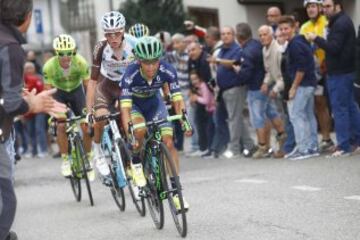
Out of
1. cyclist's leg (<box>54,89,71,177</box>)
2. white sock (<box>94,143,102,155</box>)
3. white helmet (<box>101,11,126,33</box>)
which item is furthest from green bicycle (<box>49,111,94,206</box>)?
white helmet (<box>101,11,126,33</box>)

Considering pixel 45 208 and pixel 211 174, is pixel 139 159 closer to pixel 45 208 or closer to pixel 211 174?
pixel 45 208

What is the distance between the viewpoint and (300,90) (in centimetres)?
1412

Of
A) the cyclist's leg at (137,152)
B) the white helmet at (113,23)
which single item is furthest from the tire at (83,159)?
the cyclist's leg at (137,152)

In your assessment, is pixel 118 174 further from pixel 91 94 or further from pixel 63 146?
pixel 63 146

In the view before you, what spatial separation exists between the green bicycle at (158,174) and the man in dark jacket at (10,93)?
229cm

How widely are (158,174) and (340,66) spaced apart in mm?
5377

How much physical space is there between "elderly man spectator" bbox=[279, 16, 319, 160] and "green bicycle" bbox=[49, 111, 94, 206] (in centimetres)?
366

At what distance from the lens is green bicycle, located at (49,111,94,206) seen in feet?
38.4

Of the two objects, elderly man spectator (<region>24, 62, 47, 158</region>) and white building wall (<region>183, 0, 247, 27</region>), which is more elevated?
white building wall (<region>183, 0, 247, 27</region>)

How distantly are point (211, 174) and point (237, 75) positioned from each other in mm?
2141

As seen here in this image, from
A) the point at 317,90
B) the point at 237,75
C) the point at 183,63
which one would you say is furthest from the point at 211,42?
the point at 317,90

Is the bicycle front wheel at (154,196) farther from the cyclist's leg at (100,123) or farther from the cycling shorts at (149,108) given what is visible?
the cyclist's leg at (100,123)

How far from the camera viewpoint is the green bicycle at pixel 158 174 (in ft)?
28.2

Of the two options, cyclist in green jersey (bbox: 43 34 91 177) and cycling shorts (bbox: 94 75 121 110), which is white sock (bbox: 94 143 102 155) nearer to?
cycling shorts (bbox: 94 75 121 110)
